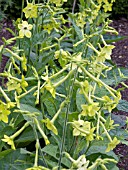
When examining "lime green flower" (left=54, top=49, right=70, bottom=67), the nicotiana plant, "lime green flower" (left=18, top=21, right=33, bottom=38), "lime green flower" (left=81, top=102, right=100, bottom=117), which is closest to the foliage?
the nicotiana plant

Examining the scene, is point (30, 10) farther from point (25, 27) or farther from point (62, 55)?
point (62, 55)

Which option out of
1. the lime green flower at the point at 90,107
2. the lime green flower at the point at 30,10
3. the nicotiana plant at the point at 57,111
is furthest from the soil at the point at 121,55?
A: the lime green flower at the point at 90,107

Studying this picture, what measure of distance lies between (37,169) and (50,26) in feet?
6.19

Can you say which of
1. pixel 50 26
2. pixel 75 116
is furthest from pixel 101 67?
pixel 50 26

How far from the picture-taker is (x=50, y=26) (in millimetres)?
3633

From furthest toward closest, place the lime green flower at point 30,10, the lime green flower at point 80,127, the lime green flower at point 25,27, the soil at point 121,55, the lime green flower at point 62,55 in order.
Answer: the soil at point 121,55 < the lime green flower at point 30,10 < the lime green flower at point 25,27 < the lime green flower at point 62,55 < the lime green flower at point 80,127

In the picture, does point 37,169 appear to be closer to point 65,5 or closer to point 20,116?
point 20,116

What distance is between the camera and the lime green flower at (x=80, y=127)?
2.00 m

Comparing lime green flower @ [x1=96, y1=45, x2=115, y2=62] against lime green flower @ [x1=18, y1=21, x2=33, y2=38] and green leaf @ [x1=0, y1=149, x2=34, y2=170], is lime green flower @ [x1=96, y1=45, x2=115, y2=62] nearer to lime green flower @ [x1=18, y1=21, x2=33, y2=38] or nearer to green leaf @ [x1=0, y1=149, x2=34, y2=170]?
lime green flower @ [x1=18, y1=21, x2=33, y2=38]

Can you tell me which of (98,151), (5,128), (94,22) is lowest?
(98,151)

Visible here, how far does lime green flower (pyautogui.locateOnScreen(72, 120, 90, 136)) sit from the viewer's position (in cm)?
200

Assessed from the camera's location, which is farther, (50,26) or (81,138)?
(50,26)

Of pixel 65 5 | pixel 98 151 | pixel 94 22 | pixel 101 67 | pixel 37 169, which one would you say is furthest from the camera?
pixel 65 5

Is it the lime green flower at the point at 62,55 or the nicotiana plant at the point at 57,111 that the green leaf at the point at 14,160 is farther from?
the lime green flower at the point at 62,55
